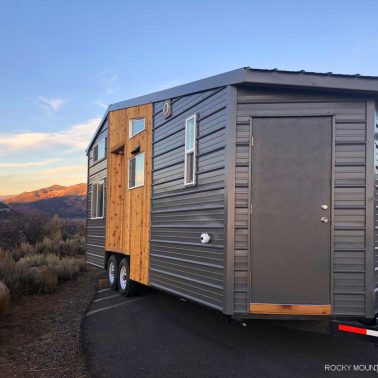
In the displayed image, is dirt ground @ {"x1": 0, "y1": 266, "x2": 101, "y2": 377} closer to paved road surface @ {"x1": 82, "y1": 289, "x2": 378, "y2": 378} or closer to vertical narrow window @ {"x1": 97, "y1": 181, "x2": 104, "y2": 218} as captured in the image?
paved road surface @ {"x1": 82, "y1": 289, "x2": 378, "y2": 378}

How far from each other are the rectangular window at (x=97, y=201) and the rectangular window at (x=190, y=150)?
15.3 feet

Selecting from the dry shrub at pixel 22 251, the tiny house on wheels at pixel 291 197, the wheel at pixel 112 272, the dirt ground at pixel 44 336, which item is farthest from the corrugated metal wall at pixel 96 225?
the tiny house on wheels at pixel 291 197

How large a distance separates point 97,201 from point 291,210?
668cm

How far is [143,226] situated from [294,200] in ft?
10.9

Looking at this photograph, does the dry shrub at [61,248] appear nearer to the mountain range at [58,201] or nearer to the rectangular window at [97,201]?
the rectangular window at [97,201]

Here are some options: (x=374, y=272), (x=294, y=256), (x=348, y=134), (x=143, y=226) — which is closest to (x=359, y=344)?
→ (x=374, y=272)

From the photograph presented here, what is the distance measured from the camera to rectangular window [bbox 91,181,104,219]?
1060cm

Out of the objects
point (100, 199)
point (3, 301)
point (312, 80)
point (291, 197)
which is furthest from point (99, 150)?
point (312, 80)

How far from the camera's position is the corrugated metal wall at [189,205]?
18.0 feet

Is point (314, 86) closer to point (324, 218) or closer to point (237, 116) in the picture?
point (237, 116)

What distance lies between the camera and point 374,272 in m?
5.18

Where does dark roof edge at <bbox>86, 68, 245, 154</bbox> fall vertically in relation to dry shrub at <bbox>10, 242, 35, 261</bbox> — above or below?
above

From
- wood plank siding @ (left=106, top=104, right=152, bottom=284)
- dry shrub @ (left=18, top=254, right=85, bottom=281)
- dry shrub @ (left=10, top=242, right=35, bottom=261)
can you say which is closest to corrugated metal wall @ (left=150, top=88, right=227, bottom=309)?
wood plank siding @ (left=106, top=104, right=152, bottom=284)

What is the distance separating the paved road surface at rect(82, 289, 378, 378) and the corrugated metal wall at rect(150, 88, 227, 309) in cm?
61
